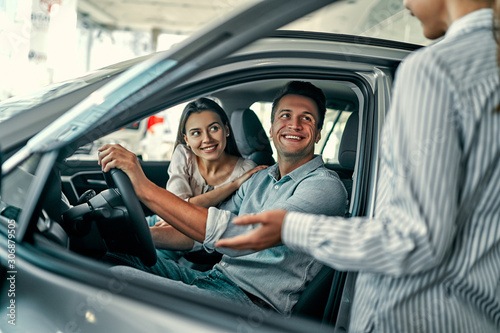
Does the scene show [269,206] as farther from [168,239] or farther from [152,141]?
[152,141]

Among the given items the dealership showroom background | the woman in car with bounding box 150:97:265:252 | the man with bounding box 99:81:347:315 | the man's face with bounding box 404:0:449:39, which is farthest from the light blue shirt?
the dealership showroom background

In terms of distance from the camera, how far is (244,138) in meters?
2.14

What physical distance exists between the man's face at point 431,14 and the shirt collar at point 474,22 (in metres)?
0.06

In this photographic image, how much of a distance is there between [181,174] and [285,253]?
2.64 ft

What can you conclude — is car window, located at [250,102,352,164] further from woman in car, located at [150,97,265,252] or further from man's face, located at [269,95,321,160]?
woman in car, located at [150,97,265,252]

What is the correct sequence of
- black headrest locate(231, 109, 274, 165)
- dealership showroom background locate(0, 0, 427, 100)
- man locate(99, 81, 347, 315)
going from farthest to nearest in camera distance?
dealership showroom background locate(0, 0, 427, 100) < black headrest locate(231, 109, 274, 165) < man locate(99, 81, 347, 315)

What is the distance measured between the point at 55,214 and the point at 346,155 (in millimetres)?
1042

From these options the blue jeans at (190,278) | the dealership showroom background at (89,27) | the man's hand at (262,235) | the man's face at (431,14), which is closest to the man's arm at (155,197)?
the blue jeans at (190,278)

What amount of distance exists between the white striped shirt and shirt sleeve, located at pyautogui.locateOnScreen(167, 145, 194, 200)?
127cm

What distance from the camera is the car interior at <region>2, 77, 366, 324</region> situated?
3.38ft

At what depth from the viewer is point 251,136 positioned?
2.12m

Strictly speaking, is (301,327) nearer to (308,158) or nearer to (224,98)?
→ (308,158)

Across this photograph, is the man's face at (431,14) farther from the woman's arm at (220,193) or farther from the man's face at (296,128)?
the woman's arm at (220,193)

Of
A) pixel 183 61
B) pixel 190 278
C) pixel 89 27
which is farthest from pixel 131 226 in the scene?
pixel 89 27
